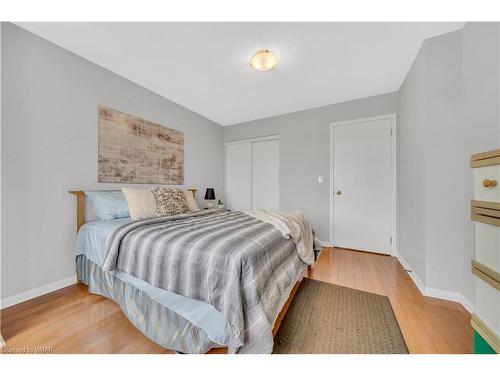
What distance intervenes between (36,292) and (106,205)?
0.89 m

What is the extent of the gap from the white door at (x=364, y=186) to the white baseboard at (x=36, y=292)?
3.48 m

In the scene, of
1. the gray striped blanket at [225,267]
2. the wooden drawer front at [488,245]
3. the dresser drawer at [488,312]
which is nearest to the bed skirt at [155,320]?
the gray striped blanket at [225,267]

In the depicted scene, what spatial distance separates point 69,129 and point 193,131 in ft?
5.81

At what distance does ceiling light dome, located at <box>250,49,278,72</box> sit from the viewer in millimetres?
1845

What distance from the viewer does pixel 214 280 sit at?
103cm

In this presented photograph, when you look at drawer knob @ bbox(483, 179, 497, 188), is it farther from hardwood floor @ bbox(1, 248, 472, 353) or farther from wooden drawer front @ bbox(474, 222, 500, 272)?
hardwood floor @ bbox(1, 248, 472, 353)

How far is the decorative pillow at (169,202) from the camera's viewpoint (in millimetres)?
2154

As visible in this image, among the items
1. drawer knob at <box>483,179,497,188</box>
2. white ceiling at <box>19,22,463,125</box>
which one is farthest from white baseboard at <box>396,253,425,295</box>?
white ceiling at <box>19,22,463,125</box>

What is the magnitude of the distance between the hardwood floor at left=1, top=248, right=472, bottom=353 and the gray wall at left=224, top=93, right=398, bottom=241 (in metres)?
1.48

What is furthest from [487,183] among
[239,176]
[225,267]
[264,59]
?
[239,176]

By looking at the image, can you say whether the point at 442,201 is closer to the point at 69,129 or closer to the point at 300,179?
the point at 300,179

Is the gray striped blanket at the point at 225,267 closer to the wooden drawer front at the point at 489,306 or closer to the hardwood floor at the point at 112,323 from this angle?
the hardwood floor at the point at 112,323
